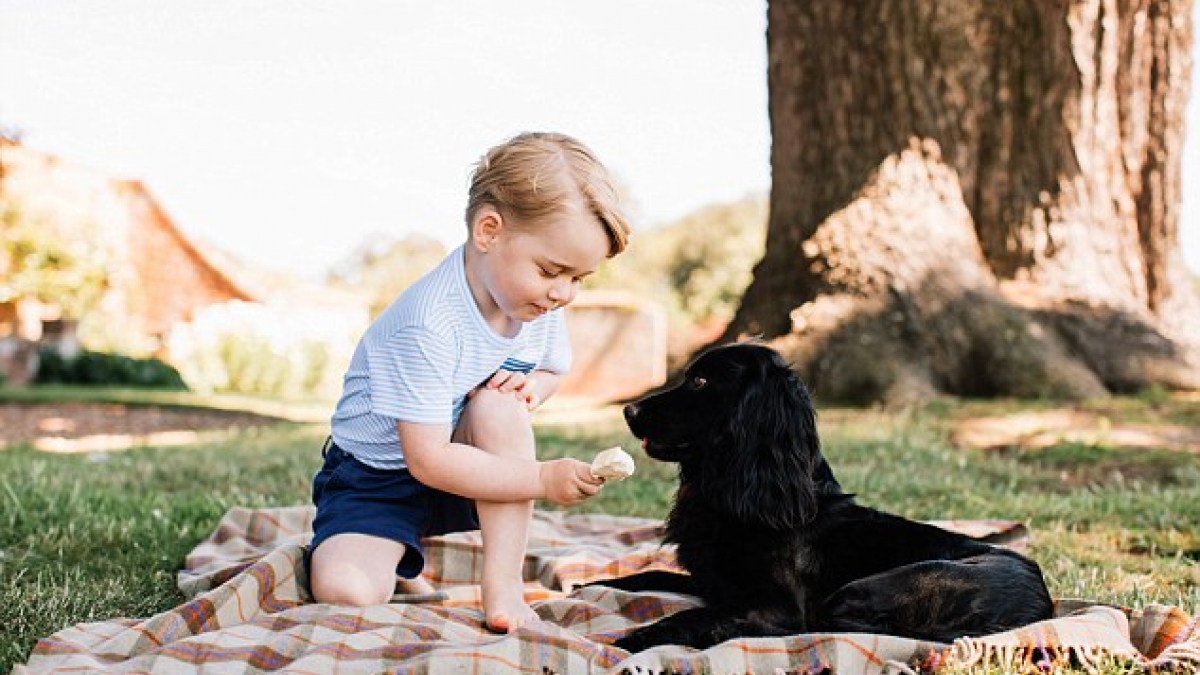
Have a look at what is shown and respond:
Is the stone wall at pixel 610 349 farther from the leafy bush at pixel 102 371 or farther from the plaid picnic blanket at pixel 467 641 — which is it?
the plaid picnic blanket at pixel 467 641

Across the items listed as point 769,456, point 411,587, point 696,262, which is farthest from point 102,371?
point 769,456

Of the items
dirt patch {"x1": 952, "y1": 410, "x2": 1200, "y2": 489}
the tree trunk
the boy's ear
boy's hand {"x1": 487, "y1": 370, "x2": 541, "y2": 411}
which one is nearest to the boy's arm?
boy's hand {"x1": 487, "y1": 370, "x2": 541, "y2": 411}

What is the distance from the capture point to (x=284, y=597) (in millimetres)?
Result: 2947

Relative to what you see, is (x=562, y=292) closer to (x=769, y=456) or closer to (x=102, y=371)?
(x=769, y=456)

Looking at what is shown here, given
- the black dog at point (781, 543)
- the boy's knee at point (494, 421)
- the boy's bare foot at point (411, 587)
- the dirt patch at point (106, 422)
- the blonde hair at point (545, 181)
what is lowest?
the dirt patch at point (106, 422)

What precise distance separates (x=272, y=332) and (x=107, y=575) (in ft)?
57.2

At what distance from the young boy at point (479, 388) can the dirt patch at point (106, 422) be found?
284 inches

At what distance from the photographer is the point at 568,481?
259 centimetres

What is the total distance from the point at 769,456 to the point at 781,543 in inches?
8.8

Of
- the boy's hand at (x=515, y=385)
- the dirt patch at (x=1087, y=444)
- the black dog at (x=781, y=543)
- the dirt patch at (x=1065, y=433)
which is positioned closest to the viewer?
the black dog at (x=781, y=543)

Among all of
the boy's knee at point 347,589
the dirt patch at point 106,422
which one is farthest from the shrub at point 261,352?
the boy's knee at point 347,589

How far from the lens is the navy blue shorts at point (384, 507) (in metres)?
3.02

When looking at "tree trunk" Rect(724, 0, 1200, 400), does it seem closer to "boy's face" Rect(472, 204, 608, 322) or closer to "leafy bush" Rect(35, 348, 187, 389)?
"boy's face" Rect(472, 204, 608, 322)

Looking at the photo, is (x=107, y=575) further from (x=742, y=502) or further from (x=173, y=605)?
(x=742, y=502)
